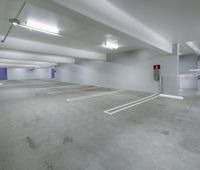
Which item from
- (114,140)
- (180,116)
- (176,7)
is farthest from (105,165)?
(176,7)

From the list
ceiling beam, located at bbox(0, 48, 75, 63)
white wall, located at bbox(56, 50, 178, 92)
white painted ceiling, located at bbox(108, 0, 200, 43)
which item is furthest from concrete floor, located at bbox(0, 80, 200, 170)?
ceiling beam, located at bbox(0, 48, 75, 63)

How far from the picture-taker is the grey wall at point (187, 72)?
8.86m

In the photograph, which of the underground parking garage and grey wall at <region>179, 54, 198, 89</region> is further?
grey wall at <region>179, 54, 198, 89</region>

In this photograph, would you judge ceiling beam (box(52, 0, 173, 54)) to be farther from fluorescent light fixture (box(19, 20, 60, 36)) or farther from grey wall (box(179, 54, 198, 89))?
grey wall (box(179, 54, 198, 89))

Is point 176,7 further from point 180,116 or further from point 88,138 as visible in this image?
point 88,138

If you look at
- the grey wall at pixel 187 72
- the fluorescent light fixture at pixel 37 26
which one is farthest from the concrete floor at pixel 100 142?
the grey wall at pixel 187 72

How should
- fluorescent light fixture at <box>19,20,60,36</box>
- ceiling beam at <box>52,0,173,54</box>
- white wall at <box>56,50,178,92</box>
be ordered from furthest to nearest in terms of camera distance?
white wall at <box>56,50,178,92</box>, fluorescent light fixture at <box>19,20,60,36</box>, ceiling beam at <box>52,0,173,54</box>

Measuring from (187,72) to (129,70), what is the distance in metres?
4.50

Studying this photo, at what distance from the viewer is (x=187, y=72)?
8844 mm

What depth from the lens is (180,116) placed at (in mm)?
3352

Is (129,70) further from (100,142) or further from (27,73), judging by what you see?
(27,73)

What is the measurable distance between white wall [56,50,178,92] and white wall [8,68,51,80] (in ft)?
35.9

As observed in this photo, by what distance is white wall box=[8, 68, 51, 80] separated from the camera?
2022 cm

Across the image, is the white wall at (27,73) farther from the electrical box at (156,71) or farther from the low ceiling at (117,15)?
the electrical box at (156,71)
